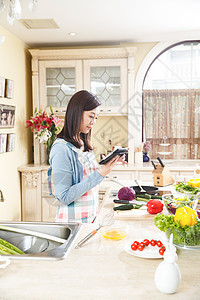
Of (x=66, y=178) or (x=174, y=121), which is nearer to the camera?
(x=66, y=178)

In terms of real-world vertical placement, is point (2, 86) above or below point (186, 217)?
above

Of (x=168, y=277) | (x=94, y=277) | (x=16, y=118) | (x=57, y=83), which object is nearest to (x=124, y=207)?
(x=94, y=277)

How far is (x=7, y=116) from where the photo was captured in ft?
11.4

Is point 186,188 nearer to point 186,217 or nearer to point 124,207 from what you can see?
point 124,207

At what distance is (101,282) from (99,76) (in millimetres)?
3350

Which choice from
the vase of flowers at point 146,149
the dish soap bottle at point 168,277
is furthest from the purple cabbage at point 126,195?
the vase of flowers at point 146,149

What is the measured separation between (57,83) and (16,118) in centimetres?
74

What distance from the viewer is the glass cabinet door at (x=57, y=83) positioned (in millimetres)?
4031

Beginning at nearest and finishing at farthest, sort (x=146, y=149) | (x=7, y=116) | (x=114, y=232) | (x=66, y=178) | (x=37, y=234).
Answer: (x=114, y=232), (x=37, y=234), (x=66, y=178), (x=7, y=116), (x=146, y=149)

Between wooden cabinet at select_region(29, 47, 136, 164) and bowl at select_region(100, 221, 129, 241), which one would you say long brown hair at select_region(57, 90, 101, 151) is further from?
wooden cabinet at select_region(29, 47, 136, 164)

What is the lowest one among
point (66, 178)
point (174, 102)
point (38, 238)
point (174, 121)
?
point (38, 238)

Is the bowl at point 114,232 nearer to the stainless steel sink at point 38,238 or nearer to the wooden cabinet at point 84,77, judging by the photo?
the stainless steel sink at point 38,238

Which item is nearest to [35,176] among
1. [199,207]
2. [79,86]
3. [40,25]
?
[79,86]

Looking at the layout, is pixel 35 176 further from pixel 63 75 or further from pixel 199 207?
pixel 199 207
